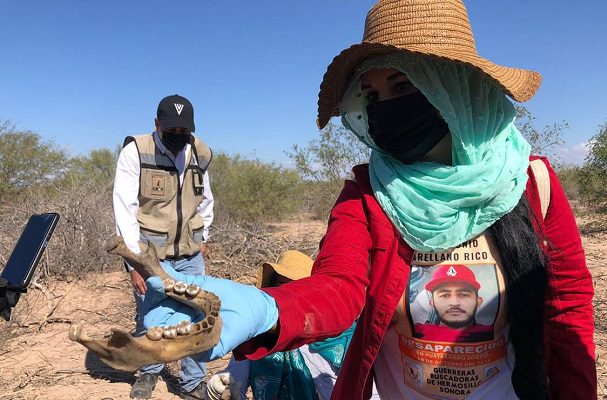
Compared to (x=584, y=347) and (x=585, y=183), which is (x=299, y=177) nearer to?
(x=585, y=183)

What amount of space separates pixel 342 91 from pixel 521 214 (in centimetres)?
65

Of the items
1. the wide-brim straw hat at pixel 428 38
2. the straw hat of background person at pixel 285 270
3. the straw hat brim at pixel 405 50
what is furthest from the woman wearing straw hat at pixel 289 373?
the wide-brim straw hat at pixel 428 38

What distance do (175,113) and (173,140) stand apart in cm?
21

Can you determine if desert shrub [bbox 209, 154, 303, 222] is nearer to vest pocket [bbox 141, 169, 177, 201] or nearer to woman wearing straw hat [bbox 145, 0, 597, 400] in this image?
vest pocket [bbox 141, 169, 177, 201]

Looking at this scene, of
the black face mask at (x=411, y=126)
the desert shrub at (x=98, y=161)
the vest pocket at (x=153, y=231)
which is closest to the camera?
the black face mask at (x=411, y=126)

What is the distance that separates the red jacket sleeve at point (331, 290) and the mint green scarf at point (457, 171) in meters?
0.11

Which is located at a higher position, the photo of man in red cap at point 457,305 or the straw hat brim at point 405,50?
the straw hat brim at point 405,50

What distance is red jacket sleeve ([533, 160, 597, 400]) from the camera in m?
1.27

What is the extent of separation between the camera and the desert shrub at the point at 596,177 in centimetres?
1166

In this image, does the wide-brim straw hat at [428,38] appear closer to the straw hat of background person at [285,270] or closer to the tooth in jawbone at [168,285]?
the tooth in jawbone at [168,285]

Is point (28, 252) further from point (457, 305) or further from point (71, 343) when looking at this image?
point (71, 343)

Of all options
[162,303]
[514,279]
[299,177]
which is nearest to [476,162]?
[514,279]

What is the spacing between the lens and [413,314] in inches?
50.2

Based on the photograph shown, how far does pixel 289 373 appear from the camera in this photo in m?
2.38
